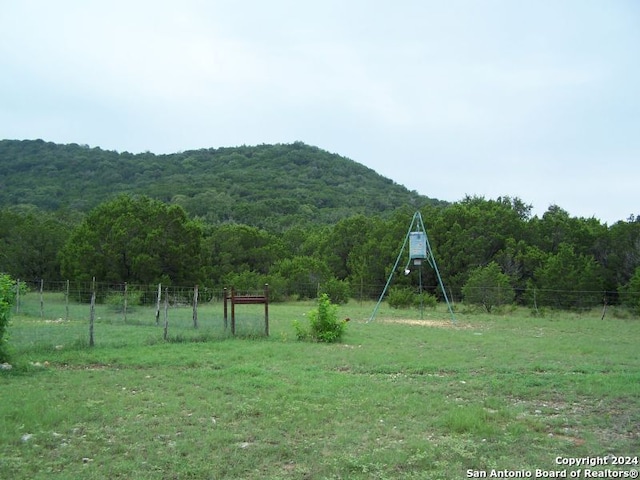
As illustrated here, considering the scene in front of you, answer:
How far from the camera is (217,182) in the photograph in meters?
82.8

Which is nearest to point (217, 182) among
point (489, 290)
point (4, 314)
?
point (489, 290)

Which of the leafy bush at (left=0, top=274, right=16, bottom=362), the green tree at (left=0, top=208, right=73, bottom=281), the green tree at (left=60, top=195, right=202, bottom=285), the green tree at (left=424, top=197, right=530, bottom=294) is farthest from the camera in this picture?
the green tree at (left=0, top=208, right=73, bottom=281)

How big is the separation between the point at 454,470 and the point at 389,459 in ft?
1.99

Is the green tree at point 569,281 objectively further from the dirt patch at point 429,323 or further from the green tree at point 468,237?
the dirt patch at point 429,323

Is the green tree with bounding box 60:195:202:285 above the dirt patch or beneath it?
above

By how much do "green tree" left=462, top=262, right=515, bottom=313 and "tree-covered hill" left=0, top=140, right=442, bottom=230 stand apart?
101ft

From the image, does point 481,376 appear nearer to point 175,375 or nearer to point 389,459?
point 389,459

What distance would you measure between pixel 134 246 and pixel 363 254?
581 inches

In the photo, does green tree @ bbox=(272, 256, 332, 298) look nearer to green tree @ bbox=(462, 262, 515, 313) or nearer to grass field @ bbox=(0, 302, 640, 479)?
green tree @ bbox=(462, 262, 515, 313)

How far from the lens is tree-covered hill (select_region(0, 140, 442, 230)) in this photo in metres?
66.1

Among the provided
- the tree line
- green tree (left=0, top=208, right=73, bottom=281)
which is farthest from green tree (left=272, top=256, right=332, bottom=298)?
green tree (left=0, top=208, right=73, bottom=281)

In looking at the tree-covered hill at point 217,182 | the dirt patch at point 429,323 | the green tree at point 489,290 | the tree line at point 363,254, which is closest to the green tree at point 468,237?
the tree line at point 363,254

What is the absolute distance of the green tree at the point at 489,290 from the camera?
24625mm

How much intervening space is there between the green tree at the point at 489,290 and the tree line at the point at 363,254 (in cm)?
258
